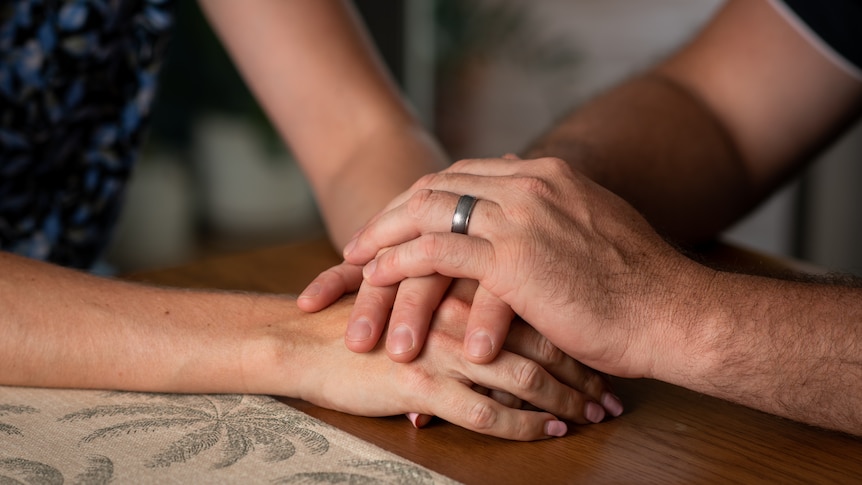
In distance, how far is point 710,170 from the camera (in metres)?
1.28

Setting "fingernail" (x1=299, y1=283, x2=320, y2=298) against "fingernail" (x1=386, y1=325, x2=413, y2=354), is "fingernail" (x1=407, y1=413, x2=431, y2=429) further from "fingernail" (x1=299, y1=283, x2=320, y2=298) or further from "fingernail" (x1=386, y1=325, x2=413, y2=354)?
"fingernail" (x1=299, y1=283, x2=320, y2=298)

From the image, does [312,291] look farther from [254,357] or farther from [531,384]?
[531,384]

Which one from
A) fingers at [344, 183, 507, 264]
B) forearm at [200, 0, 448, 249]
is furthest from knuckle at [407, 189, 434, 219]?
forearm at [200, 0, 448, 249]

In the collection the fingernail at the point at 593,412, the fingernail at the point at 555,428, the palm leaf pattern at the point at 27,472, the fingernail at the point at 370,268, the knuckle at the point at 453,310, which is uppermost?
the fingernail at the point at 370,268

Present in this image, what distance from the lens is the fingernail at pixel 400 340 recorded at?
755 millimetres

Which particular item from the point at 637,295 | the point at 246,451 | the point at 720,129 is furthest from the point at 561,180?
the point at 720,129

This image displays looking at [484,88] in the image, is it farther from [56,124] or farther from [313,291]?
[313,291]

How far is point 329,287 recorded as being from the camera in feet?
2.80

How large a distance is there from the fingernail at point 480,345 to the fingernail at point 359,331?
0.10m

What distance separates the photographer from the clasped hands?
28.9 inches

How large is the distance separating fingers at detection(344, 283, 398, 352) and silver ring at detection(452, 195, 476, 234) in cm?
8

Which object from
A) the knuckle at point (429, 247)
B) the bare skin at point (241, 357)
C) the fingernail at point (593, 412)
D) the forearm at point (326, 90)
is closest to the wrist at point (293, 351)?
the bare skin at point (241, 357)

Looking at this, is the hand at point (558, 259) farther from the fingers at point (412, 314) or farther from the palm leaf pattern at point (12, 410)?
the palm leaf pattern at point (12, 410)

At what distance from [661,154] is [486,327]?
618 millimetres
